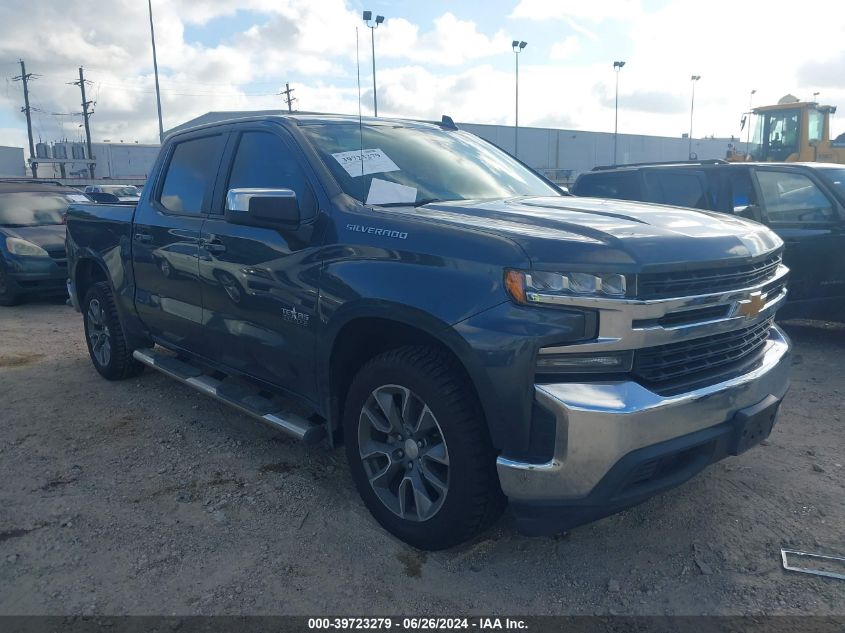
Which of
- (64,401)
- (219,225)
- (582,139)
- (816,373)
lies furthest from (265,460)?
(582,139)

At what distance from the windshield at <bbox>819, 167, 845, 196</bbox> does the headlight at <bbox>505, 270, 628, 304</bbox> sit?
5131mm

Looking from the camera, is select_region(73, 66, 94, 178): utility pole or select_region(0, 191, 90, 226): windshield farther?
select_region(73, 66, 94, 178): utility pole

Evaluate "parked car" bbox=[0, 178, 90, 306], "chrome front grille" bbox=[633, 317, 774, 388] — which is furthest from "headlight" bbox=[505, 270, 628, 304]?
"parked car" bbox=[0, 178, 90, 306]

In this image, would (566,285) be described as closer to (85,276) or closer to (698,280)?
(698,280)

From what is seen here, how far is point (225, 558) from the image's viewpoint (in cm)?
311

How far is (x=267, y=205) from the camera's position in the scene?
324 cm

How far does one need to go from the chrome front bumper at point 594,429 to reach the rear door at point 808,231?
14.5 ft

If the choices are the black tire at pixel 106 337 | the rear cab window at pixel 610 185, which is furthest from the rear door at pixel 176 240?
the rear cab window at pixel 610 185

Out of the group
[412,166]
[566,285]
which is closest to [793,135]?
[412,166]

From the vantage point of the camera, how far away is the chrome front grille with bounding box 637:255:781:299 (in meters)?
2.54

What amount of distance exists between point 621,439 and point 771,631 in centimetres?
95

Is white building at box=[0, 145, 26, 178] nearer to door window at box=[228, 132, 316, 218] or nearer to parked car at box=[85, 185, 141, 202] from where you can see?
parked car at box=[85, 185, 141, 202]

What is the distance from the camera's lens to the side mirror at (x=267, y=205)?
128 inches

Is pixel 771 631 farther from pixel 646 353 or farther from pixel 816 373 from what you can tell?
pixel 816 373
